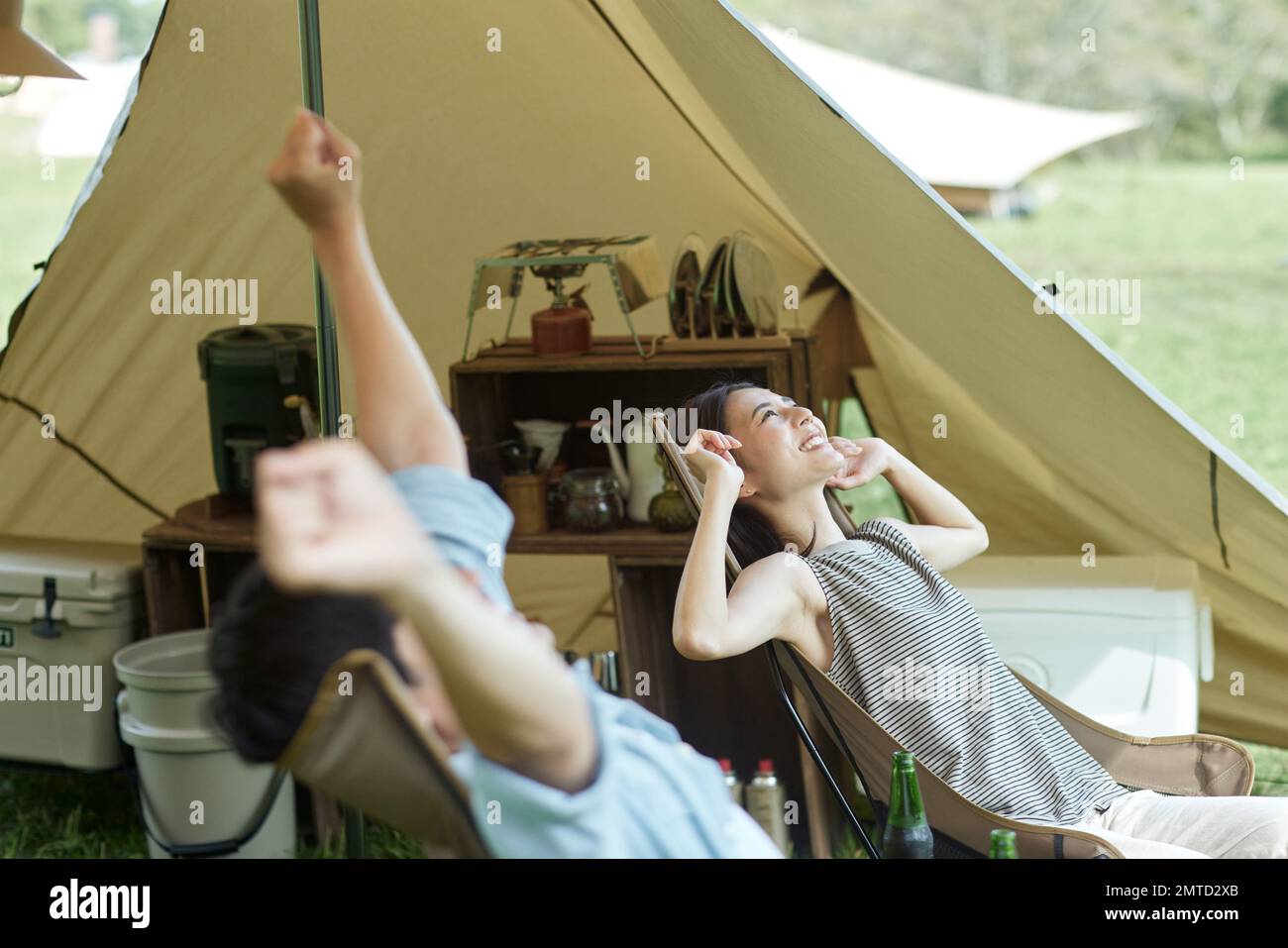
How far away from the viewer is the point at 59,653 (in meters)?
2.78

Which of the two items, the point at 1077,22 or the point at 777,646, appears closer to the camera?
the point at 777,646

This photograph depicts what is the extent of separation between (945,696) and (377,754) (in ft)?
3.32

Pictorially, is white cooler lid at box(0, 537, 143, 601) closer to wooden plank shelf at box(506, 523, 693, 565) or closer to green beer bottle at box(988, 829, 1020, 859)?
wooden plank shelf at box(506, 523, 693, 565)

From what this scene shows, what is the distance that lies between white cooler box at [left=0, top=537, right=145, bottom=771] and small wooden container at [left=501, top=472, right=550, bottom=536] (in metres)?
0.73

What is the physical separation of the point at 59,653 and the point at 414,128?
49.3 inches

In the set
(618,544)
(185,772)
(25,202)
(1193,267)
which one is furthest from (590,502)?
(25,202)

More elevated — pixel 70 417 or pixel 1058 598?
pixel 70 417

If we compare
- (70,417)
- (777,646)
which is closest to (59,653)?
(70,417)

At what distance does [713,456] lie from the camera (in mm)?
1950

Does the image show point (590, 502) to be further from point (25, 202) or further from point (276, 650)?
point (25, 202)

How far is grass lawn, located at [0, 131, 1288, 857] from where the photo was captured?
287cm

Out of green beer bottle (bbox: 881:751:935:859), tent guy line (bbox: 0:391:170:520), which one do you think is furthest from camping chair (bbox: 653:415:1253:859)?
tent guy line (bbox: 0:391:170:520)
